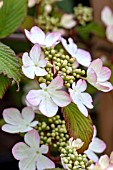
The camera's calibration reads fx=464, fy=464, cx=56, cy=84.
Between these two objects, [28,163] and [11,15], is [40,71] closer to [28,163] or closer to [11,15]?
[28,163]

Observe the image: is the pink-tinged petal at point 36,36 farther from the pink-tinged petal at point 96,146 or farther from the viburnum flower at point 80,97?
the pink-tinged petal at point 96,146

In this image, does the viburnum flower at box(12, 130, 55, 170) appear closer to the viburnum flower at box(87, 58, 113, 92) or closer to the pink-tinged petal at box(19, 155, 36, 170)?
the pink-tinged petal at box(19, 155, 36, 170)

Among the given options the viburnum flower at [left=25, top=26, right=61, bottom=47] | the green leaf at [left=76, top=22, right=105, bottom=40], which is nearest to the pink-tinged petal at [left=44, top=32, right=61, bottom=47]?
the viburnum flower at [left=25, top=26, right=61, bottom=47]

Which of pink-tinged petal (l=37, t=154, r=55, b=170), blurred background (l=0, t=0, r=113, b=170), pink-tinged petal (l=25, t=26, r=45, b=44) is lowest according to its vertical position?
blurred background (l=0, t=0, r=113, b=170)

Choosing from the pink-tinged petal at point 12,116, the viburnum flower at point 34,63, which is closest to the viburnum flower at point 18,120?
the pink-tinged petal at point 12,116

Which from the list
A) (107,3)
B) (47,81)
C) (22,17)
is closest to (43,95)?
(47,81)

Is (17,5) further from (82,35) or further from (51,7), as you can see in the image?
(82,35)

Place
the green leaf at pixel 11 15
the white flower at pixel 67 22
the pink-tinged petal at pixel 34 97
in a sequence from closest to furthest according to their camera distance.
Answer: the pink-tinged petal at pixel 34 97 < the green leaf at pixel 11 15 < the white flower at pixel 67 22

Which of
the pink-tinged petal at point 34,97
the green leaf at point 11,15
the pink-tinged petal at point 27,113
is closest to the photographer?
the pink-tinged petal at point 34,97

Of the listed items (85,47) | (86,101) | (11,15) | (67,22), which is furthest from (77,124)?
(85,47)
